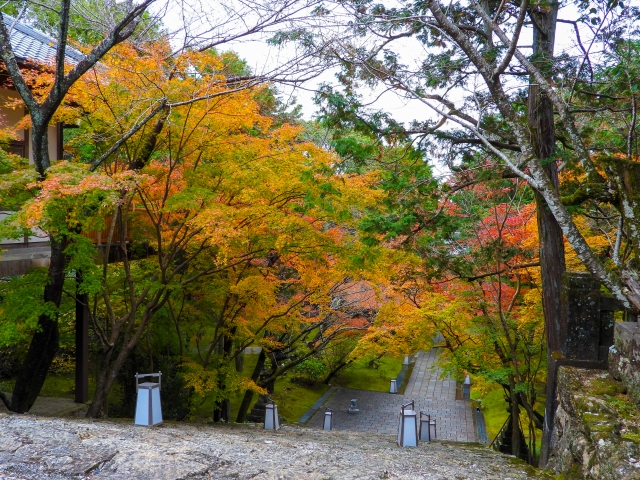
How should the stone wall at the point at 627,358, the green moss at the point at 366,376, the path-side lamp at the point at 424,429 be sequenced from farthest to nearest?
the green moss at the point at 366,376
the path-side lamp at the point at 424,429
the stone wall at the point at 627,358

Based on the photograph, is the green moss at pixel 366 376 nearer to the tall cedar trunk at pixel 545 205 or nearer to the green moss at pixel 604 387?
the tall cedar trunk at pixel 545 205

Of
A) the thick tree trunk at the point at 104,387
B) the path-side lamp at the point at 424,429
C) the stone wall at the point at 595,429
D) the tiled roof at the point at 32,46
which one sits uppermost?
the tiled roof at the point at 32,46

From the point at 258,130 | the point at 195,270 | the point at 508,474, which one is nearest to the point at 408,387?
the point at 195,270

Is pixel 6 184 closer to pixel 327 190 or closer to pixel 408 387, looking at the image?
pixel 327 190

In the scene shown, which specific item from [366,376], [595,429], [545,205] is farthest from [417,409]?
[595,429]

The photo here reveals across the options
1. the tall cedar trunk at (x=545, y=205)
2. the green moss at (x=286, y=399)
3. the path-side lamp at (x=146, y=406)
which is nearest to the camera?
the path-side lamp at (x=146, y=406)

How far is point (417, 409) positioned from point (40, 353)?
563 inches

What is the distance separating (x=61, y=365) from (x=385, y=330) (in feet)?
31.8

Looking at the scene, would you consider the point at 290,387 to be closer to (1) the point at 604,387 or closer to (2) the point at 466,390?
(2) the point at 466,390

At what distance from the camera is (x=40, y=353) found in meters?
9.09

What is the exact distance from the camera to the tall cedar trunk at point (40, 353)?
8.79 meters

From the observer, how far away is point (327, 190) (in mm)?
8656

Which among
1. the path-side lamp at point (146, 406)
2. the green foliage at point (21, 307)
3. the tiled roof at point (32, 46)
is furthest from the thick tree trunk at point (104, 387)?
the tiled roof at point (32, 46)

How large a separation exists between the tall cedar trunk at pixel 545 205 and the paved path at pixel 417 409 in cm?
689
